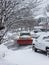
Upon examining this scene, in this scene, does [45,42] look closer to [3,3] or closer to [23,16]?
[23,16]

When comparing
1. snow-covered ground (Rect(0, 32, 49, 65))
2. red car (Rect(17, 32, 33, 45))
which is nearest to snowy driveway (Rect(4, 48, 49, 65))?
snow-covered ground (Rect(0, 32, 49, 65))

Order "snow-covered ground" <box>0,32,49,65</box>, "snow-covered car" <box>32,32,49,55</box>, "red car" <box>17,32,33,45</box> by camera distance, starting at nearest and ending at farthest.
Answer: "snow-covered ground" <box>0,32,49,65</box>
"snow-covered car" <box>32,32,49,55</box>
"red car" <box>17,32,33,45</box>

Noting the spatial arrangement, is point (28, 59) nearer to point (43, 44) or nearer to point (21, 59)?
point (21, 59)

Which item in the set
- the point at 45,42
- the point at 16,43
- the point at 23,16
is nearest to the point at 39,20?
the point at 16,43

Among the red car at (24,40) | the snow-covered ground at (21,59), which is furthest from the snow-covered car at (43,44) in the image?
the red car at (24,40)

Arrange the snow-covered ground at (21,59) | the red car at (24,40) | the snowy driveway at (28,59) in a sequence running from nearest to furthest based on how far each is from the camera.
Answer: the snow-covered ground at (21,59)
the snowy driveway at (28,59)
the red car at (24,40)

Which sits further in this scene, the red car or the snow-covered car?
the red car

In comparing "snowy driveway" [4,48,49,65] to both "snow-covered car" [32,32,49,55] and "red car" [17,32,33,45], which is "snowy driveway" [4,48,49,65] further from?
"red car" [17,32,33,45]

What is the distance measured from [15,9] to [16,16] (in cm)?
46

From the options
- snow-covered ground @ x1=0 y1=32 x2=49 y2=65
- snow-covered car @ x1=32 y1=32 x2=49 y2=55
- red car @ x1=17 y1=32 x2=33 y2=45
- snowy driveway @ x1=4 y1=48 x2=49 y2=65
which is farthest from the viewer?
red car @ x1=17 y1=32 x2=33 y2=45

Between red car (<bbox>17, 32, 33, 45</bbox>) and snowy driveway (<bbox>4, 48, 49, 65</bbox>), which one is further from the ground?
snowy driveway (<bbox>4, 48, 49, 65</bbox>)

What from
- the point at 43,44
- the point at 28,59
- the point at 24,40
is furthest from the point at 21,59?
the point at 24,40

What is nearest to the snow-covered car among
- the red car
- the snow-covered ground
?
the snow-covered ground

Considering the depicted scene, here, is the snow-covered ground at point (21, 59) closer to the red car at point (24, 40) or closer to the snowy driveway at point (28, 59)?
the snowy driveway at point (28, 59)
